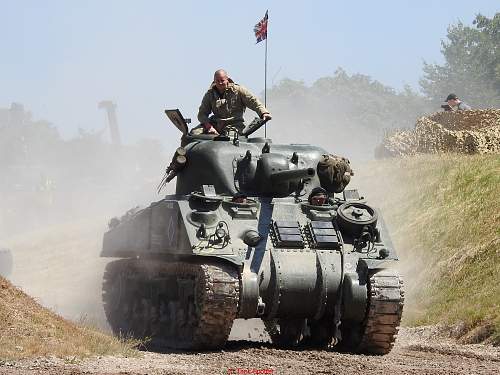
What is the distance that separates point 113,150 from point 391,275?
70915 millimetres

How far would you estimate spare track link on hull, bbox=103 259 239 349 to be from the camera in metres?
13.6

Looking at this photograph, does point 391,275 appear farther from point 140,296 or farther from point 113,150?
point 113,150

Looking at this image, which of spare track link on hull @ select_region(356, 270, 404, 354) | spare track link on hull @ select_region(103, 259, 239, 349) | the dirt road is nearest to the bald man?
spare track link on hull @ select_region(103, 259, 239, 349)

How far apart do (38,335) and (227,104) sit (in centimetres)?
592

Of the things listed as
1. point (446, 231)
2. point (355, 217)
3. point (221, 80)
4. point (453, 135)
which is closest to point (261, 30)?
point (221, 80)

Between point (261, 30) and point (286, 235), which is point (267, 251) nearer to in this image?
point (286, 235)

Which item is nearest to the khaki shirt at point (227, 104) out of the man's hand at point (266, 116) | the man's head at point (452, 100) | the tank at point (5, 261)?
the man's hand at point (266, 116)

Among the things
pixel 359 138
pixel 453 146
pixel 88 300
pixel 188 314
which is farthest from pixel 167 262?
pixel 359 138

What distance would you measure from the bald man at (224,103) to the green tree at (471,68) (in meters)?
46.0

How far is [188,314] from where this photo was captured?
49.4ft

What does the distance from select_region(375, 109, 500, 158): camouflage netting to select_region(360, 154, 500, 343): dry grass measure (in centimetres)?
55

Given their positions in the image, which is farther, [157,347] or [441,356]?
[157,347]

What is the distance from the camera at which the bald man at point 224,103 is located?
1712cm

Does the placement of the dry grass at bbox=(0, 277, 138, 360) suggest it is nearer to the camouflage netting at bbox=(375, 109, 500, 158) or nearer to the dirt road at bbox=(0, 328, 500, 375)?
the dirt road at bbox=(0, 328, 500, 375)
